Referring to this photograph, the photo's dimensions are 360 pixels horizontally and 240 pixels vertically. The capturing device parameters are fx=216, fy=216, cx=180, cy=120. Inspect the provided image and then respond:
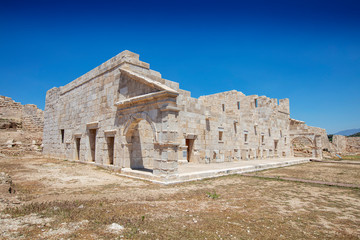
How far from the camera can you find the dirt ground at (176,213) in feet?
11.5

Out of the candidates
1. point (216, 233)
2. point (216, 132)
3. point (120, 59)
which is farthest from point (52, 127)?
point (216, 233)

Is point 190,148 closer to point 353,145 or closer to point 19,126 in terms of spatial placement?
point 19,126

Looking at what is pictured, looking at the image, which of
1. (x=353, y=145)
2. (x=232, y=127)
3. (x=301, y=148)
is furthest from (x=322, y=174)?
(x=353, y=145)

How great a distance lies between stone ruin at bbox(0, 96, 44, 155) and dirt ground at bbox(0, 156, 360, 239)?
16909 millimetres

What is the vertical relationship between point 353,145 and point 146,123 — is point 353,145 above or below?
below

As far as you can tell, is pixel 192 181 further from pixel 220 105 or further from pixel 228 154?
pixel 220 105

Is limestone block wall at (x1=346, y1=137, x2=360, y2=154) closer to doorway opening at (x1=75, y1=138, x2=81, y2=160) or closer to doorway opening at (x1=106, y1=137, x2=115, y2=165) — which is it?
doorway opening at (x1=106, y1=137, x2=115, y2=165)

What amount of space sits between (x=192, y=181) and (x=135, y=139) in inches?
170

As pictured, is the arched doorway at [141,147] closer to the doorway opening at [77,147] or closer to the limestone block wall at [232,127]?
the limestone block wall at [232,127]

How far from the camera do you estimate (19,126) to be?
23.2m

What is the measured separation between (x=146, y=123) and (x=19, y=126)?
63.7 ft

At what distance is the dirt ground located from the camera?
3500 millimetres

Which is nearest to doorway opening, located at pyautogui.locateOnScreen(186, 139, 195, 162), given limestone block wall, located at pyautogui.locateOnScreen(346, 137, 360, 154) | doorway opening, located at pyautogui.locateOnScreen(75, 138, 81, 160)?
doorway opening, located at pyautogui.locateOnScreen(75, 138, 81, 160)

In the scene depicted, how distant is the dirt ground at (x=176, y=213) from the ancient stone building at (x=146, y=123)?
2465 mm
